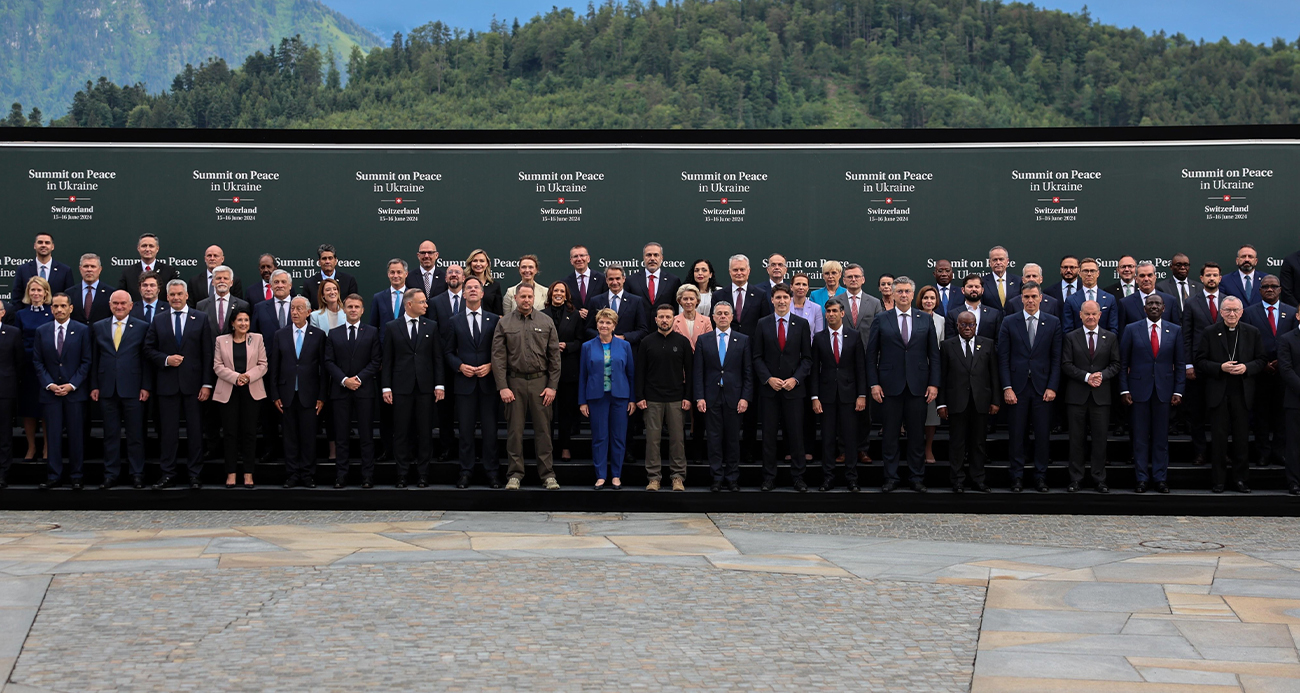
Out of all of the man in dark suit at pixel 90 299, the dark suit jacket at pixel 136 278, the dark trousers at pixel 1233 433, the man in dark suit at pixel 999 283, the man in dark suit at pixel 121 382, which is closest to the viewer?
the dark trousers at pixel 1233 433

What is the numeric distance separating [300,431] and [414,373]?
1.05 meters

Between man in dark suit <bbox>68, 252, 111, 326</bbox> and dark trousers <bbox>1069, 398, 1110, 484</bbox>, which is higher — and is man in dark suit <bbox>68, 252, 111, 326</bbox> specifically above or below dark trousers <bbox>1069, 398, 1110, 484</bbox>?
above

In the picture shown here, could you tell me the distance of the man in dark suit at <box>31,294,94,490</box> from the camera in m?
9.71

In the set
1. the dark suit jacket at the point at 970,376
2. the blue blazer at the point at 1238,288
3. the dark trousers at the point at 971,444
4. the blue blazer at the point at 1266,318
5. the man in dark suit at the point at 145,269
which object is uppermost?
the man in dark suit at the point at 145,269

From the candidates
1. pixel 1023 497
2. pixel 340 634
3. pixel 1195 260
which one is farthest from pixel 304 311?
pixel 1195 260

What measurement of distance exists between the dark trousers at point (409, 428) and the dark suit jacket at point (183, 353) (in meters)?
1.56

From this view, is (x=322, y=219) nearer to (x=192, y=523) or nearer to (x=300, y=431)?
(x=300, y=431)

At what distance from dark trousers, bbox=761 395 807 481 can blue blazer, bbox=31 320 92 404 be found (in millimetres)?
5519

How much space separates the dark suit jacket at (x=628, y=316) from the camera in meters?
10.4

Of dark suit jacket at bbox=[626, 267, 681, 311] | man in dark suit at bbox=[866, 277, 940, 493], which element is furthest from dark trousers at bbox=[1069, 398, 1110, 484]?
dark suit jacket at bbox=[626, 267, 681, 311]

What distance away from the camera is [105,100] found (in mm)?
68938

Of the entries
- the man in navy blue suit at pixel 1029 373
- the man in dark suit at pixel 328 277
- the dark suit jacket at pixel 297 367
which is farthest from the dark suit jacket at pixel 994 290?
the dark suit jacket at pixel 297 367

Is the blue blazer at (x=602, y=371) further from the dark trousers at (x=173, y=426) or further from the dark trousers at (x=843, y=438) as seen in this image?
the dark trousers at (x=173, y=426)

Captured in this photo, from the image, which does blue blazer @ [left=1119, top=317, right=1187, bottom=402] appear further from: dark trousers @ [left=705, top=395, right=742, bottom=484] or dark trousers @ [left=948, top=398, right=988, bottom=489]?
dark trousers @ [left=705, top=395, right=742, bottom=484]
